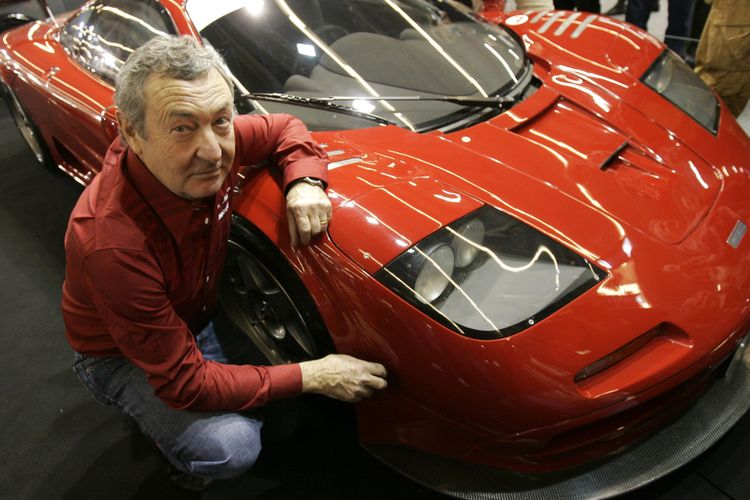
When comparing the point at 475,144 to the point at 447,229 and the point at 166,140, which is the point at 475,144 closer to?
the point at 447,229

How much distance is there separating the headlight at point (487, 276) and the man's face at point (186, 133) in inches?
15.5

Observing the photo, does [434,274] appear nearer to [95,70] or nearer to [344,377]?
[344,377]

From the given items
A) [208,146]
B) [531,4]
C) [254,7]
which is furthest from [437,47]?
[531,4]

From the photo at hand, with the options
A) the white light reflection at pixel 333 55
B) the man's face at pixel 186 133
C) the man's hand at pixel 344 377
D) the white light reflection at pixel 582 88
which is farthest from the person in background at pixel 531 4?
the man's hand at pixel 344 377

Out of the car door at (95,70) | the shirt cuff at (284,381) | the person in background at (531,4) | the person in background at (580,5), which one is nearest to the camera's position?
the shirt cuff at (284,381)

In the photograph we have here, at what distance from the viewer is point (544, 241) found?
1277 millimetres

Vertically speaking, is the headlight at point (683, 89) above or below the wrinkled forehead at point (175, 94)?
below

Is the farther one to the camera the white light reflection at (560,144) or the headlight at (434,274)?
the white light reflection at (560,144)

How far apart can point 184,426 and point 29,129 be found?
2.33m

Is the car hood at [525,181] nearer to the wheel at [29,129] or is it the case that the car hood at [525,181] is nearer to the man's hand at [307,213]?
the man's hand at [307,213]

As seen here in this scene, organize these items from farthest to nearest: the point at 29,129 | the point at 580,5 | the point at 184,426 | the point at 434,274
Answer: the point at 580,5 < the point at 29,129 < the point at 184,426 < the point at 434,274

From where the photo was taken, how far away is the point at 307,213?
1275mm

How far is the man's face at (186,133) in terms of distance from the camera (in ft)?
3.56

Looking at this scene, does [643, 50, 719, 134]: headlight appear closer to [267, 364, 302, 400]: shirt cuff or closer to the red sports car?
the red sports car
